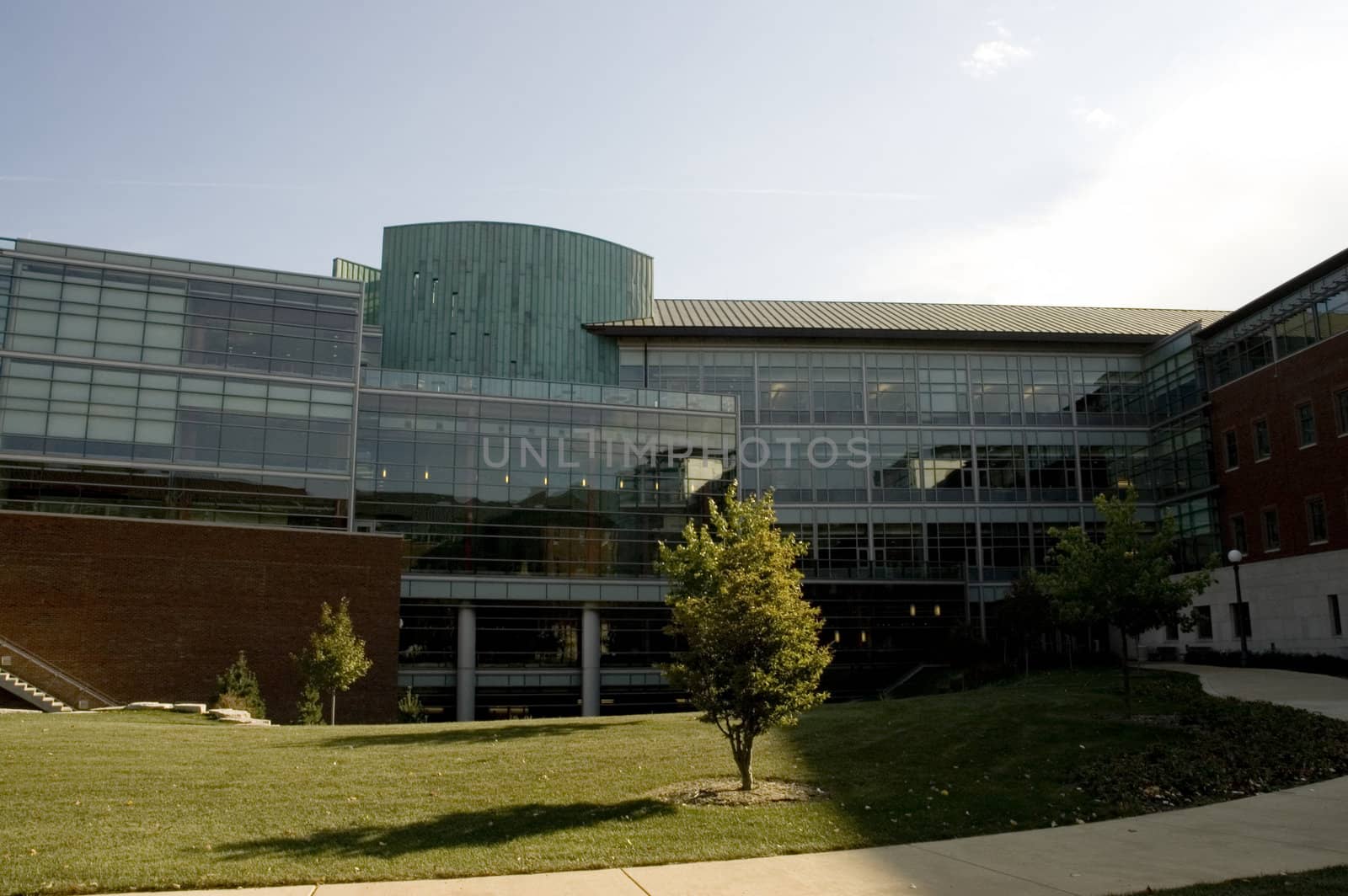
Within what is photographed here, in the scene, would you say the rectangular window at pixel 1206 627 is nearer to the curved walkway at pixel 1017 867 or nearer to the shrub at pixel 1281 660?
the shrub at pixel 1281 660

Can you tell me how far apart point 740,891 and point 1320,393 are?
3986 cm

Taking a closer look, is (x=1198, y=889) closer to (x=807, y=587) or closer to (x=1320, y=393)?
(x=1320, y=393)

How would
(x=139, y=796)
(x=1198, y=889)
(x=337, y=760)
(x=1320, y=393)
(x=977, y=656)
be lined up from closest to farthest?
(x=1198, y=889)
(x=139, y=796)
(x=337, y=760)
(x=1320, y=393)
(x=977, y=656)

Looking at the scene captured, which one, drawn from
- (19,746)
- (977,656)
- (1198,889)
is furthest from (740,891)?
(977,656)

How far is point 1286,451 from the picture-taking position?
4438 cm

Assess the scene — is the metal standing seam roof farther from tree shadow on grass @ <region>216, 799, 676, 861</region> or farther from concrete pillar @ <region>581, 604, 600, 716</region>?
tree shadow on grass @ <region>216, 799, 676, 861</region>

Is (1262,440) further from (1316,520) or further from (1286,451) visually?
(1316,520)

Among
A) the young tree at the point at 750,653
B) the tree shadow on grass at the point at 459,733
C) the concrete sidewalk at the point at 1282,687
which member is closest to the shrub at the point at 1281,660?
the concrete sidewalk at the point at 1282,687

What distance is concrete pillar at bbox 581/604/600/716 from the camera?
47.3 meters

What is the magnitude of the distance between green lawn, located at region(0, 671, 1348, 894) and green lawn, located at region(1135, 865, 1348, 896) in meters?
3.64

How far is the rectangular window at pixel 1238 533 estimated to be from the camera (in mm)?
47938

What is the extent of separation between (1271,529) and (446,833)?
43.0 m

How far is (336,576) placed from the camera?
3956cm

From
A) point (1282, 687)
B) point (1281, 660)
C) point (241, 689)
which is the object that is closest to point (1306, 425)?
point (1281, 660)
